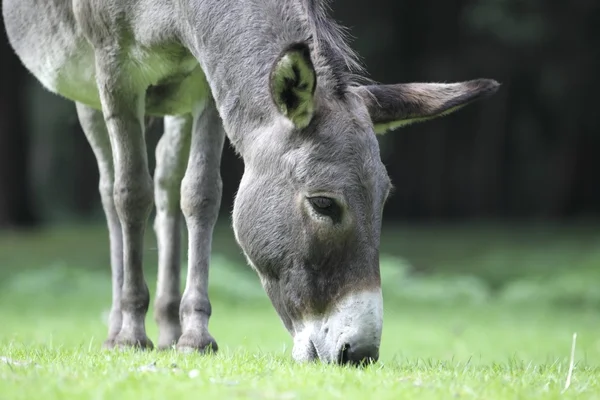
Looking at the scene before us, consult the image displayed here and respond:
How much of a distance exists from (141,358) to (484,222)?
861 inches

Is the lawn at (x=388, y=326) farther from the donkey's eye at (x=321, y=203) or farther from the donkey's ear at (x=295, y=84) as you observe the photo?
the donkey's ear at (x=295, y=84)

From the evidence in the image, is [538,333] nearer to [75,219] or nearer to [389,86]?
[389,86]

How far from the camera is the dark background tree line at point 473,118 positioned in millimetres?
22750

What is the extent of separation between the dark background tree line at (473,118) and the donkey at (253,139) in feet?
50.0

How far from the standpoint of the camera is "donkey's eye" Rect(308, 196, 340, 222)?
5.15 metres

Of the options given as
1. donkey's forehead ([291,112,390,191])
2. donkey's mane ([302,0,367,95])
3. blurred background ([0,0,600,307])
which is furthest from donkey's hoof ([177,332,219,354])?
blurred background ([0,0,600,307])

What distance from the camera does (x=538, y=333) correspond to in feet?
37.7

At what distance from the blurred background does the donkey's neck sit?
29.3 ft

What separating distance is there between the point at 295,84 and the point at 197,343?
204cm

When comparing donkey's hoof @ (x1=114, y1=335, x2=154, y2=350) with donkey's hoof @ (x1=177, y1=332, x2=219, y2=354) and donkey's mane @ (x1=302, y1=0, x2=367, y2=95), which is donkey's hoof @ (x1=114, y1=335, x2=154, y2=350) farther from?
donkey's mane @ (x1=302, y1=0, x2=367, y2=95)

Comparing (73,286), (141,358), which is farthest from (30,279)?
(141,358)

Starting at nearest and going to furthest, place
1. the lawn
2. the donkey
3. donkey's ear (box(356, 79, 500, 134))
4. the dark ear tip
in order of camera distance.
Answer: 1. the lawn
2. the donkey
3. donkey's ear (box(356, 79, 500, 134))
4. the dark ear tip

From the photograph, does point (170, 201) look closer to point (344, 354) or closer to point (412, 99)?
point (412, 99)

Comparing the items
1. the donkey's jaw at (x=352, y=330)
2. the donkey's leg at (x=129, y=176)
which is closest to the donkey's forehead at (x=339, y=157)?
the donkey's jaw at (x=352, y=330)
